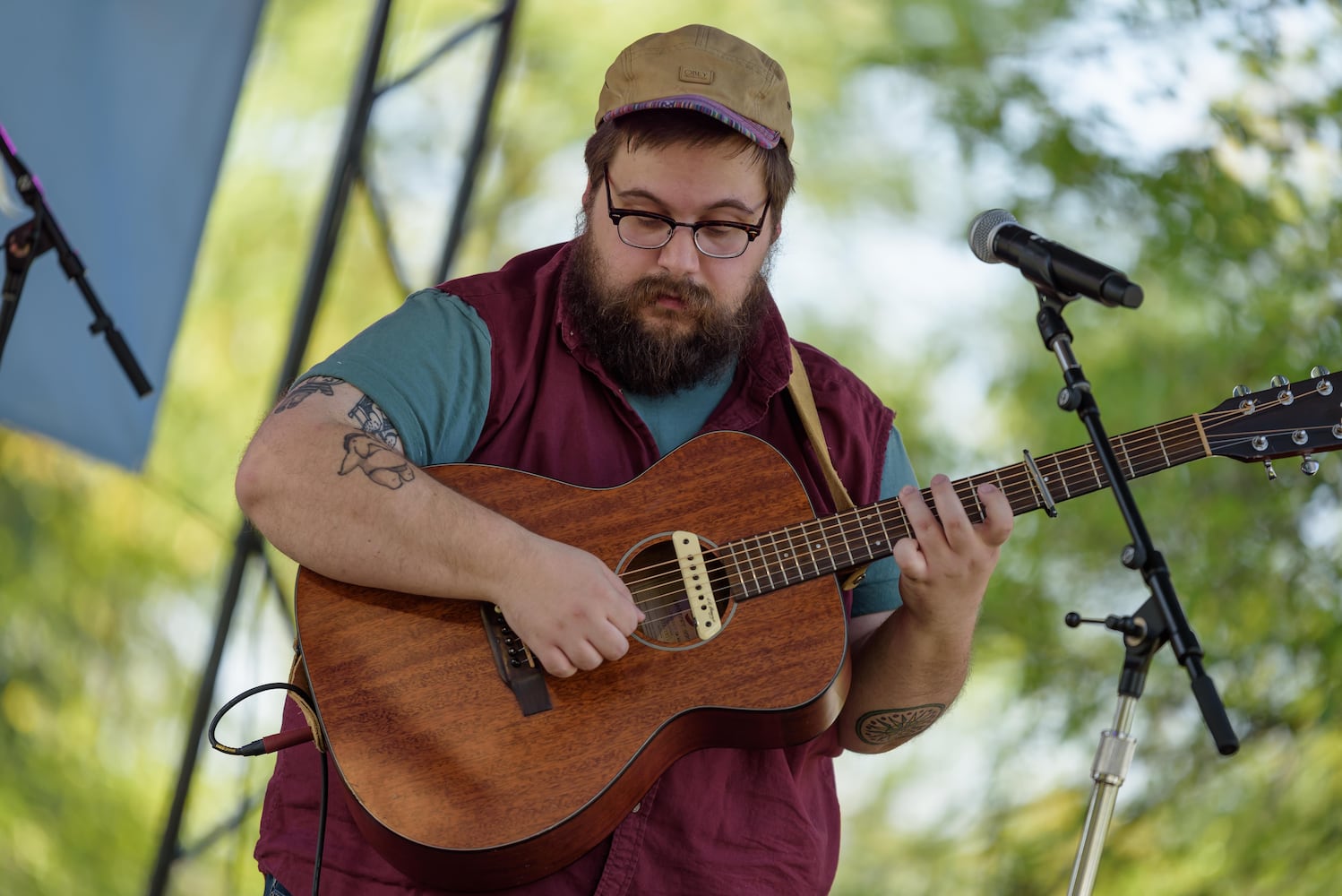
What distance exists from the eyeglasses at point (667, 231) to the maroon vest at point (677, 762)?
0.71 feet

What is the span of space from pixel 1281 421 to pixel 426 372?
4.96 ft

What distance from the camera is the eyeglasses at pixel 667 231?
7.70 feet

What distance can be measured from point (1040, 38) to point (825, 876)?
213 inches

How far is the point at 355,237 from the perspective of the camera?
459 cm

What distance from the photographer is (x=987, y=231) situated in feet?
6.27

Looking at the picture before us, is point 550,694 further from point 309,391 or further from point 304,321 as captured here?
point 304,321

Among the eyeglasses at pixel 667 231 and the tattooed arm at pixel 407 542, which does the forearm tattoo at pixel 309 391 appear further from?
the eyeglasses at pixel 667 231

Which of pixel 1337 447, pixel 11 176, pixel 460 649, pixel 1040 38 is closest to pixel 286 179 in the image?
pixel 11 176

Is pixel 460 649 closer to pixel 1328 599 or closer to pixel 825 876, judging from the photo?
pixel 825 876

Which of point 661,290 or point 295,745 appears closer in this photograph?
point 295,745

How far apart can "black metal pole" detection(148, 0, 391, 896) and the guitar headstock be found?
310 cm

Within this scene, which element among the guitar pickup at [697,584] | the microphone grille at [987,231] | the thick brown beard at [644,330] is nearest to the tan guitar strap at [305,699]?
the guitar pickup at [697,584]

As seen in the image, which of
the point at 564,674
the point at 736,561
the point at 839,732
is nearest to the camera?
→ the point at 564,674

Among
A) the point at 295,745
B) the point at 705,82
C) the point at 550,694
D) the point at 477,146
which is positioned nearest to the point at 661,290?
the point at 705,82
